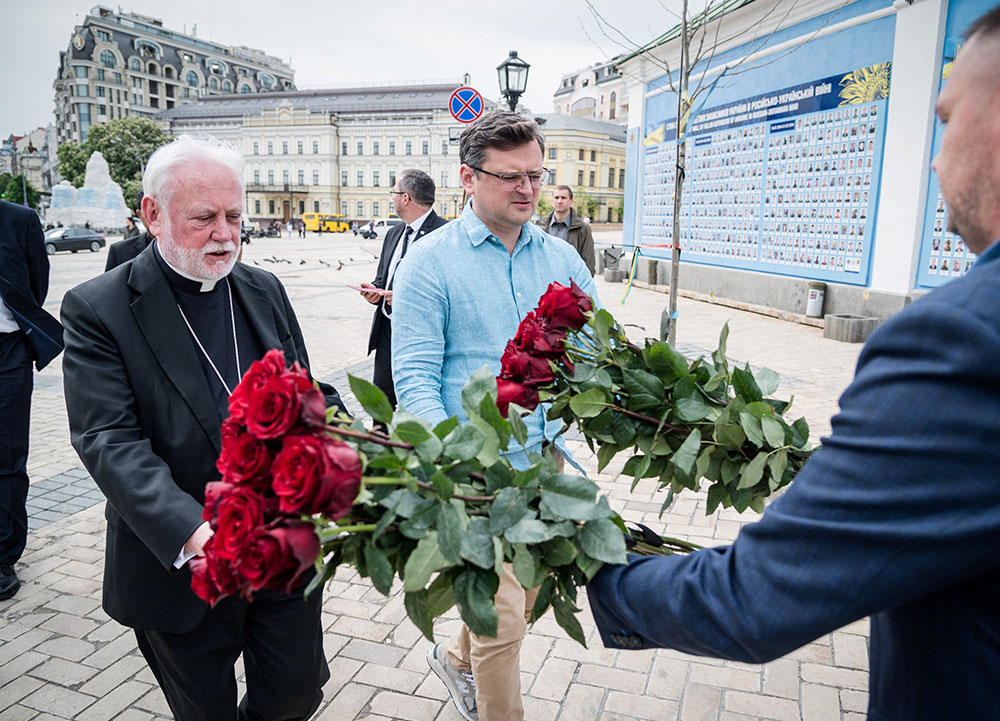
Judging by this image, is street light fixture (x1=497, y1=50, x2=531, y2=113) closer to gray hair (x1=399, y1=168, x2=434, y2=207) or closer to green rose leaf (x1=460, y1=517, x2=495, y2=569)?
gray hair (x1=399, y1=168, x2=434, y2=207)

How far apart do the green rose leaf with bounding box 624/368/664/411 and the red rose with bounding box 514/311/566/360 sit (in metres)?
0.18

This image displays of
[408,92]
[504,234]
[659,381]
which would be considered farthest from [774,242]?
[408,92]

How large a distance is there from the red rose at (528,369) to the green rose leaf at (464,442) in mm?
469

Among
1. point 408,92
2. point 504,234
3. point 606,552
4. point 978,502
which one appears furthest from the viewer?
point 408,92

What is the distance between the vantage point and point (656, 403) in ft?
5.44

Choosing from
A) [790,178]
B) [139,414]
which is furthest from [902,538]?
[790,178]

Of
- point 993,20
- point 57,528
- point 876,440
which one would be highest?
point 993,20

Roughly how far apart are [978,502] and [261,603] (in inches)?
77.3

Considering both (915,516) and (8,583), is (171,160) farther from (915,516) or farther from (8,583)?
(8,583)

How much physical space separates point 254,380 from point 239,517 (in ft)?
0.68

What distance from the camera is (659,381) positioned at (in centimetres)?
167

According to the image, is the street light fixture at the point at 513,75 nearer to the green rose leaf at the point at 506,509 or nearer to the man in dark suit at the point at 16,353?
the man in dark suit at the point at 16,353

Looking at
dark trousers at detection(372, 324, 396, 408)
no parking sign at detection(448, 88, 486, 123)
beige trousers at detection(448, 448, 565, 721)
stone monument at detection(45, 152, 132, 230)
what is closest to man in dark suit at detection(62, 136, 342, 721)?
beige trousers at detection(448, 448, 565, 721)

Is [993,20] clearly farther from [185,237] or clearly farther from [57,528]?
[57,528]
